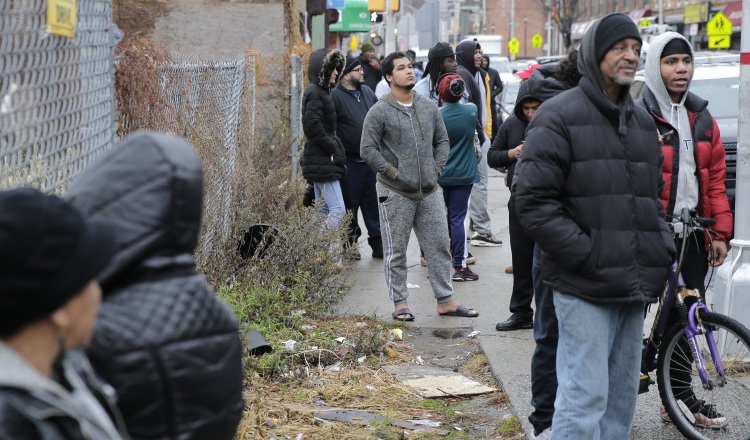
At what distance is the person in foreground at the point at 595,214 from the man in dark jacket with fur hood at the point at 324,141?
5222 mm

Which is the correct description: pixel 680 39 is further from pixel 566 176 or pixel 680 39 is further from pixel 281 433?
pixel 281 433

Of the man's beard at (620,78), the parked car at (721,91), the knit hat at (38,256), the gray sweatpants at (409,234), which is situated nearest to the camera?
the knit hat at (38,256)

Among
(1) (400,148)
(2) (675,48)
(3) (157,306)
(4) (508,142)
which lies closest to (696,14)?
(4) (508,142)

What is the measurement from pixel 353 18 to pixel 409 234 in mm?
28776

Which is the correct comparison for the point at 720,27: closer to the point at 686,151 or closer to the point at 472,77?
the point at 472,77

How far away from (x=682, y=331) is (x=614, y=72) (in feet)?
4.83

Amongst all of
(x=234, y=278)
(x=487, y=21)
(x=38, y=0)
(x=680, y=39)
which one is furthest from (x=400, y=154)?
(x=487, y=21)

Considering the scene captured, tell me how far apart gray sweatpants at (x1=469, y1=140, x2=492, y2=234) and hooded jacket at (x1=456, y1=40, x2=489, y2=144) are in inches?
16.3

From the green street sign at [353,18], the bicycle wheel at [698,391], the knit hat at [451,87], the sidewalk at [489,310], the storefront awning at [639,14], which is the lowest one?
the sidewalk at [489,310]

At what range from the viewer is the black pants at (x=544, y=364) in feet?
15.1

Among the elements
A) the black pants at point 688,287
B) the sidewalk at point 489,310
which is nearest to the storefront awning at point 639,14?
the sidewalk at point 489,310

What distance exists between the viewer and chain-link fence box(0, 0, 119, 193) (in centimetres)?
321

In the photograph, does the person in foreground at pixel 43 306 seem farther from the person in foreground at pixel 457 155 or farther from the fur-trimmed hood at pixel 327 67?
the fur-trimmed hood at pixel 327 67

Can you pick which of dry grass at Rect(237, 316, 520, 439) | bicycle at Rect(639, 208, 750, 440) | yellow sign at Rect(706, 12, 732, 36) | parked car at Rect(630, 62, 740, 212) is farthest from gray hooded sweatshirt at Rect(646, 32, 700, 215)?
yellow sign at Rect(706, 12, 732, 36)
